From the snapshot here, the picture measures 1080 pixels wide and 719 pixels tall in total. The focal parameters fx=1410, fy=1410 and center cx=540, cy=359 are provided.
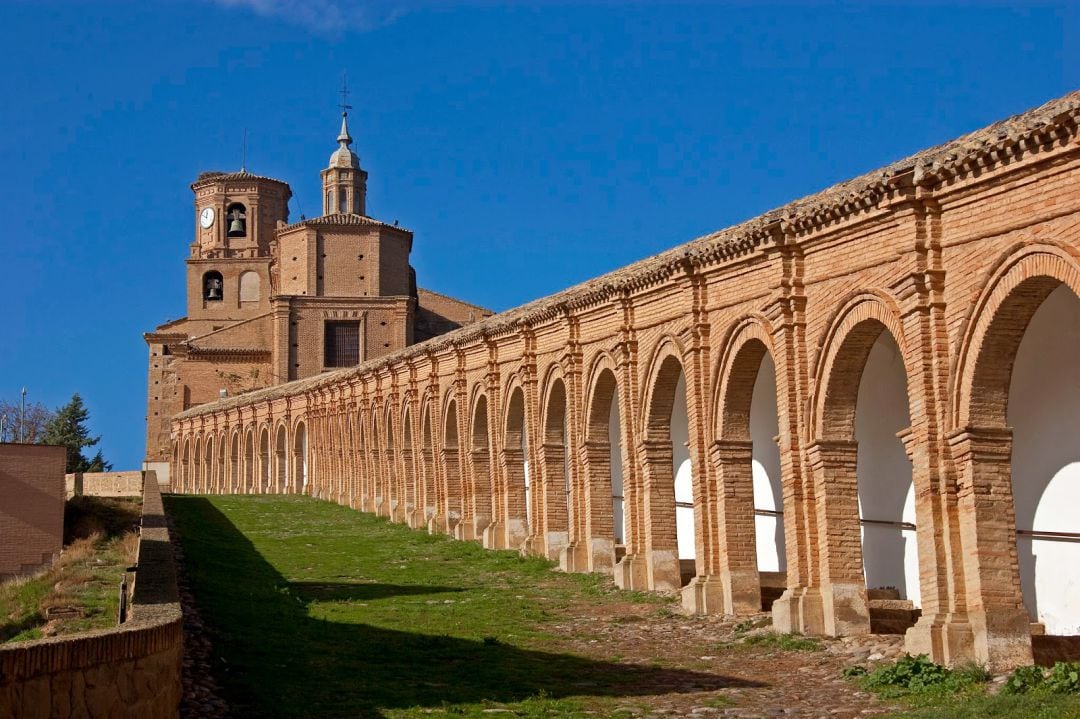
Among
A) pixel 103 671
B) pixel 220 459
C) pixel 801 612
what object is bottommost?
pixel 801 612

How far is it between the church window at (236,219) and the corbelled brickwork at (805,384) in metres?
39.4

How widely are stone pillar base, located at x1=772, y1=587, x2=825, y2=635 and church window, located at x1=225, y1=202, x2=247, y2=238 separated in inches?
2192

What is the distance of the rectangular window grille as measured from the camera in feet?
201

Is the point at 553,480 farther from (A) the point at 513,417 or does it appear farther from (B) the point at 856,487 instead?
(B) the point at 856,487

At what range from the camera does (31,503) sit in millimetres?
34219

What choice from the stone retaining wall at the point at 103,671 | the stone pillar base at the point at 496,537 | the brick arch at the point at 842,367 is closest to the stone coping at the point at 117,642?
the stone retaining wall at the point at 103,671

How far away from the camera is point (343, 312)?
201 ft

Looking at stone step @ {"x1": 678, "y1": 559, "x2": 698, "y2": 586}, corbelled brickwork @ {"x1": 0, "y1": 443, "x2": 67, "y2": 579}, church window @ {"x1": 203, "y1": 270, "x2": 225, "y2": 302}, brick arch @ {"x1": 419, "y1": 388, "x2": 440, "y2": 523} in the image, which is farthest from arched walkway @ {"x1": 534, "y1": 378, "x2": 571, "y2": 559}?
church window @ {"x1": 203, "y1": 270, "x2": 225, "y2": 302}

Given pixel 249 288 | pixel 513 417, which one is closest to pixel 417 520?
pixel 513 417

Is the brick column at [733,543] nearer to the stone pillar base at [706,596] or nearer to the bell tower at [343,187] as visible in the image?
the stone pillar base at [706,596]

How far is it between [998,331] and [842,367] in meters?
2.82

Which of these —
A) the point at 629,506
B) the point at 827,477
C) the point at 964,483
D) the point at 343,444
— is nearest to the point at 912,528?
the point at 827,477

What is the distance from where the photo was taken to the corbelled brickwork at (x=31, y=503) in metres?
33.8

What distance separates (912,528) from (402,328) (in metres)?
45.5
